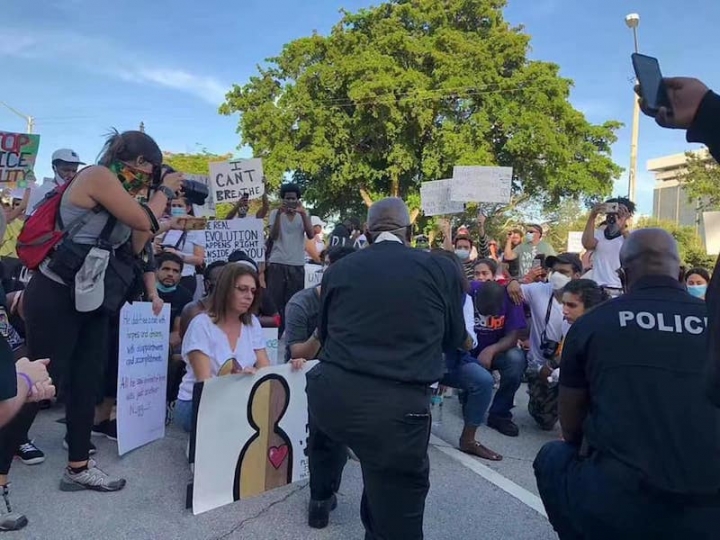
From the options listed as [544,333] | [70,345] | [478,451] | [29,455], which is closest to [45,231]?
[70,345]

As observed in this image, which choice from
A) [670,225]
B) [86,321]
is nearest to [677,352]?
[86,321]

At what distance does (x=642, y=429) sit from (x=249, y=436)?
7.77 ft

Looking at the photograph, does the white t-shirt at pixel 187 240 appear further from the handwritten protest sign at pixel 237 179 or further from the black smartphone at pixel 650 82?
the black smartphone at pixel 650 82

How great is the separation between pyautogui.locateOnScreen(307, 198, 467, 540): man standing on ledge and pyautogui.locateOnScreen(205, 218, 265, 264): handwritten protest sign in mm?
4676

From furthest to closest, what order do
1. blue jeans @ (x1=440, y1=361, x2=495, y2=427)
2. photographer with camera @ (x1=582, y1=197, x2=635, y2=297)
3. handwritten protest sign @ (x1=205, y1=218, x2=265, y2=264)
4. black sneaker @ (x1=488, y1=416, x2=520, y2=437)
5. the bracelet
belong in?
handwritten protest sign @ (x1=205, y1=218, x2=265, y2=264)
photographer with camera @ (x1=582, y1=197, x2=635, y2=297)
black sneaker @ (x1=488, y1=416, x2=520, y2=437)
blue jeans @ (x1=440, y1=361, x2=495, y2=427)
the bracelet

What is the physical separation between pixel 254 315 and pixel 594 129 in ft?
80.0

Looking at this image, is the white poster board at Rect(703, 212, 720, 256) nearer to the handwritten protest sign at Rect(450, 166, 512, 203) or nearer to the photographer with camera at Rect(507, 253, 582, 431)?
the handwritten protest sign at Rect(450, 166, 512, 203)

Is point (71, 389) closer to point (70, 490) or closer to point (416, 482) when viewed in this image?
point (70, 490)

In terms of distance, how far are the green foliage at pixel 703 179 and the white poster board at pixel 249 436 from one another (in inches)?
967

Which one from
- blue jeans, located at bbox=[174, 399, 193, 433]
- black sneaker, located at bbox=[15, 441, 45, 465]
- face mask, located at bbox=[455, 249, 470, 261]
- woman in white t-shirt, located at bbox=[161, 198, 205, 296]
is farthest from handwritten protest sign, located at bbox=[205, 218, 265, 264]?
black sneaker, located at bbox=[15, 441, 45, 465]

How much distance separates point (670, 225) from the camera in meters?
30.0

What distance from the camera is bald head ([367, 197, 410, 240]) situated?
119 inches

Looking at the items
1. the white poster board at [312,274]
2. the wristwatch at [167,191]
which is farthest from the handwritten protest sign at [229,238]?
the wristwatch at [167,191]

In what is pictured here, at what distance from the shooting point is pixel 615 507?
2064 mm
